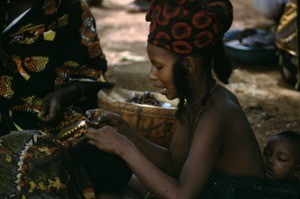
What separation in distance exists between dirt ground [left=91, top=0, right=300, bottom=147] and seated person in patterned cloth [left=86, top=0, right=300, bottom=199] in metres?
1.75

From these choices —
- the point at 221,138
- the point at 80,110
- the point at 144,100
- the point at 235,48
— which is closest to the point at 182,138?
the point at 221,138

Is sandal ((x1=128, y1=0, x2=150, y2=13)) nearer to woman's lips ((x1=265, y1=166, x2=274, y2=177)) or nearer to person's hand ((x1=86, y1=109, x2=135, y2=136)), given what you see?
person's hand ((x1=86, y1=109, x2=135, y2=136))

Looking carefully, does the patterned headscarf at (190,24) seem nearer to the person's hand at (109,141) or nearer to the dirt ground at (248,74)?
the person's hand at (109,141)

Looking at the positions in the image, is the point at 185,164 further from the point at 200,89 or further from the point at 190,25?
the point at 190,25

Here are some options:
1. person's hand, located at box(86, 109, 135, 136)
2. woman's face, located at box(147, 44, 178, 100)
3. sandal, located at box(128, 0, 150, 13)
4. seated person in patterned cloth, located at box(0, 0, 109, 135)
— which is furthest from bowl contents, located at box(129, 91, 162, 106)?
sandal, located at box(128, 0, 150, 13)

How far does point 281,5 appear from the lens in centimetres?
639

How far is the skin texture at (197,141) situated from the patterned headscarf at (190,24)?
0.06 m

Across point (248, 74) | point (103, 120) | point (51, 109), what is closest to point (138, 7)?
point (248, 74)

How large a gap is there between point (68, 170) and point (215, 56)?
38.8 inches

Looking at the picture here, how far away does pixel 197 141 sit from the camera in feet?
8.14

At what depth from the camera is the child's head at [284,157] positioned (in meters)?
2.71

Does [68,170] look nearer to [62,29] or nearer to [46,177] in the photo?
[46,177]

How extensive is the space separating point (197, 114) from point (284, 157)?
493 millimetres

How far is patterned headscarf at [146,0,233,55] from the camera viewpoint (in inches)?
97.1
